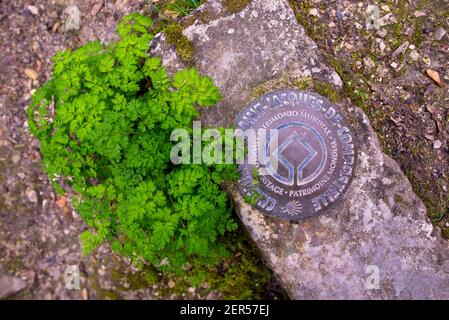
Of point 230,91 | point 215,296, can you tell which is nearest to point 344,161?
point 230,91

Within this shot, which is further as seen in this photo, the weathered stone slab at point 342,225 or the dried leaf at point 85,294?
the dried leaf at point 85,294

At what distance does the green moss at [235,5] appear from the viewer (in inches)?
117

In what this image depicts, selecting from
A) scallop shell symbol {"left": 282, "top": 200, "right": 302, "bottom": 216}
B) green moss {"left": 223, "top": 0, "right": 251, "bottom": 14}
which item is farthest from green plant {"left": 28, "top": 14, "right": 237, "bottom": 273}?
green moss {"left": 223, "top": 0, "right": 251, "bottom": 14}

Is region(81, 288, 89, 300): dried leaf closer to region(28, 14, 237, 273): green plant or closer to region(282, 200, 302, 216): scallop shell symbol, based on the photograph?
region(28, 14, 237, 273): green plant

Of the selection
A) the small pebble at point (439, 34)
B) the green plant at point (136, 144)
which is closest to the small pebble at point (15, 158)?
the green plant at point (136, 144)

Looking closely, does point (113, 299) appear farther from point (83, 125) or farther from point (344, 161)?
point (344, 161)

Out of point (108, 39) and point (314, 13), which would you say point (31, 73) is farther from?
point (314, 13)

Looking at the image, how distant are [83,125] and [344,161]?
1548mm

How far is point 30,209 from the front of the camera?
3516 mm

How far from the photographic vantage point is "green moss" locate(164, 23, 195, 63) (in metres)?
2.94

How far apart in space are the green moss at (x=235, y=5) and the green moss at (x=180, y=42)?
1.08ft

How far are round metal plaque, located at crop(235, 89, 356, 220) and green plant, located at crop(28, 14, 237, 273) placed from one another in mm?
231

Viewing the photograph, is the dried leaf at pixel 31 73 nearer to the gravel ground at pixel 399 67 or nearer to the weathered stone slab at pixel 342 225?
the weathered stone slab at pixel 342 225

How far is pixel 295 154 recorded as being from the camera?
2699 millimetres
